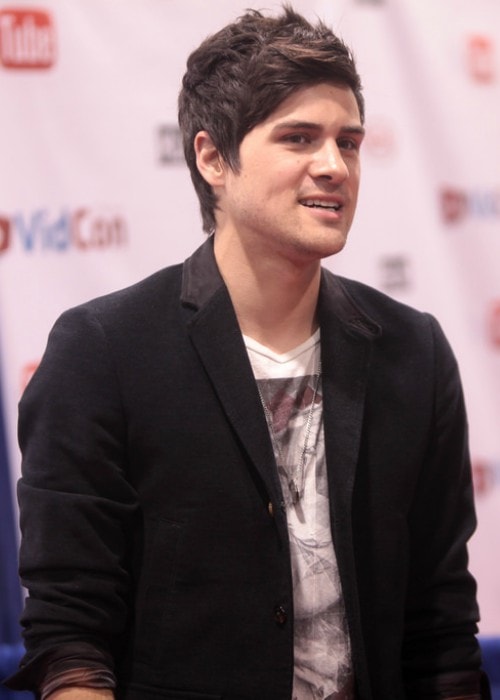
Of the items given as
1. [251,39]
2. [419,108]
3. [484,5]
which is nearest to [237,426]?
[251,39]

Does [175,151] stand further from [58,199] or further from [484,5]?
[484,5]

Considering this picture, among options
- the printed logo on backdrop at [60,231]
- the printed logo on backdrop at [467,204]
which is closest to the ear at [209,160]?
the printed logo on backdrop at [60,231]

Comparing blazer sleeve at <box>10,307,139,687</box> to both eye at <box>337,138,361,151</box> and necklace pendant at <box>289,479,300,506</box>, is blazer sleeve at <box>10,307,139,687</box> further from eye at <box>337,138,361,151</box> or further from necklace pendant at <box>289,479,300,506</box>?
eye at <box>337,138,361,151</box>

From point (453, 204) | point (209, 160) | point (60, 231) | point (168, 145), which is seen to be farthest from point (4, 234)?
point (453, 204)

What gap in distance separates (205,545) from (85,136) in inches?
49.6

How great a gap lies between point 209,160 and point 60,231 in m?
0.85

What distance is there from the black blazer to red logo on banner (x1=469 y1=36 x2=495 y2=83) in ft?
4.58

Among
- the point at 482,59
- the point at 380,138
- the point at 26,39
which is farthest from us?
the point at 482,59

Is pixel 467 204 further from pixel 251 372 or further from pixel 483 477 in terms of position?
pixel 251 372

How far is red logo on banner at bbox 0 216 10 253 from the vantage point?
251cm

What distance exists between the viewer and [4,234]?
2.51m

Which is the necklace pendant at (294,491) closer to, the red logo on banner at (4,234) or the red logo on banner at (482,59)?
the red logo on banner at (4,234)

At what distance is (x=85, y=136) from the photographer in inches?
101

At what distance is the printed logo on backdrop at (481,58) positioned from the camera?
9.44ft
